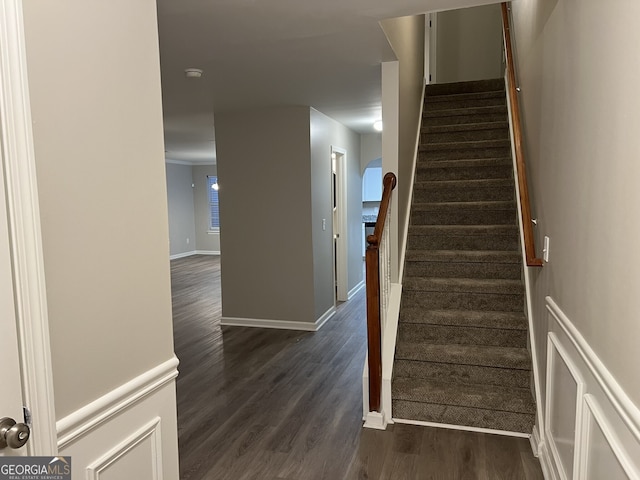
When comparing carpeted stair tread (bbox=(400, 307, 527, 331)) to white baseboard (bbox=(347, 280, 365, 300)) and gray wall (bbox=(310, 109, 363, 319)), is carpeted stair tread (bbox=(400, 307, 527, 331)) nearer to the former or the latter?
gray wall (bbox=(310, 109, 363, 319))

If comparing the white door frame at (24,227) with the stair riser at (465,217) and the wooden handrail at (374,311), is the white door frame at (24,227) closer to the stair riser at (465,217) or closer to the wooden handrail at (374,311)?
the wooden handrail at (374,311)

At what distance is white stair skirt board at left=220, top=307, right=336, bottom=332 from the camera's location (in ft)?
16.3

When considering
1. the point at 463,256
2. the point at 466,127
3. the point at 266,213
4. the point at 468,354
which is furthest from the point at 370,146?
the point at 468,354

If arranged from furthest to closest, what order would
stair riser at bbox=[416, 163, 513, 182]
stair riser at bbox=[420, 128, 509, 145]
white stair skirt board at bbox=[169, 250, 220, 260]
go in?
white stair skirt board at bbox=[169, 250, 220, 260] < stair riser at bbox=[420, 128, 509, 145] < stair riser at bbox=[416, 163, 513, 182]

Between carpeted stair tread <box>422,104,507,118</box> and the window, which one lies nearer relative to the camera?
carpeted stair tread <box>422,104,507,118</box>

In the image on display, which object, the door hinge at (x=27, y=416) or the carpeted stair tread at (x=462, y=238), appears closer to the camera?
the door hinge at (x=27, y=416)

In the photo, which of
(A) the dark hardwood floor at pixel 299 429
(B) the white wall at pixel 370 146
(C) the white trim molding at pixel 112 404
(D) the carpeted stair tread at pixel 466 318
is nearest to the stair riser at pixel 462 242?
(D) the carpeted stair tread at pixel 466 318

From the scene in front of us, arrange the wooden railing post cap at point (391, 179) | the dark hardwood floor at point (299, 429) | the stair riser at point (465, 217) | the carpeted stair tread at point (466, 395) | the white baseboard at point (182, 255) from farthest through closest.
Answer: the white baseboard at point (182, 255) < the stair riser at point (465, 217) < the wooden railing post cap at point (391, 179) < the carpeted stair tread at point (466, 395) < the dark hardwood floor at point (299, 429)

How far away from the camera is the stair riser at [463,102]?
15.7 feet

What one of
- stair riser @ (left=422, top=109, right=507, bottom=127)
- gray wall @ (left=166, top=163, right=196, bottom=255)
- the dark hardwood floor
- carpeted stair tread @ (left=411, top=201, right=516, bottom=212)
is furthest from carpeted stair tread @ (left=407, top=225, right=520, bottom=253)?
gray wall @ (left=166, top=163, right=196, bottom=255)

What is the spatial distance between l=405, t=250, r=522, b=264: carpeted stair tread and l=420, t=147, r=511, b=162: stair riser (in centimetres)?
115

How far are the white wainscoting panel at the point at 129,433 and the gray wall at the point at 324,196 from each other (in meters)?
3.36

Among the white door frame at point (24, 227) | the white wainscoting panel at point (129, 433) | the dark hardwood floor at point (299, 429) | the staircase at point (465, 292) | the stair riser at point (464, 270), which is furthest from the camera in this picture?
the stair riser at point (464, 270)

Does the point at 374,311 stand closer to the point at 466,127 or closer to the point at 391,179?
the point at 391,179
